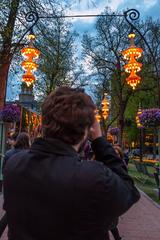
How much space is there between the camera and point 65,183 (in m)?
1.35

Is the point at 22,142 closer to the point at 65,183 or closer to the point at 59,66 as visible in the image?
the point at 65,183

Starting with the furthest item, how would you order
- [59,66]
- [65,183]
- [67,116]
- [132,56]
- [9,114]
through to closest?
1. [59,66]
2. [9,114]
3. [132,56]
4. [67,116]
5. [65,183]

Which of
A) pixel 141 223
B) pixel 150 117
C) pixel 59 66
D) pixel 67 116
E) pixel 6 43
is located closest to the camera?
pixel 67 116

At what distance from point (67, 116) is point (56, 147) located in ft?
0.51

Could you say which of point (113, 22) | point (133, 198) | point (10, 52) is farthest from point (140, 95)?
point (133, 198)

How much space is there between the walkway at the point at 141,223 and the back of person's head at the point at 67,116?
4.63 meters

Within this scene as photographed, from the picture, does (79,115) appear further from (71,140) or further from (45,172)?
(45,172)

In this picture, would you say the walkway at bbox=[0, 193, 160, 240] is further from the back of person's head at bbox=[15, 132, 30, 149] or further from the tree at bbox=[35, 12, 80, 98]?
the tree at bbox=[35, 12, 80, 98]

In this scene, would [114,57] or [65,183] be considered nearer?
[65,183]

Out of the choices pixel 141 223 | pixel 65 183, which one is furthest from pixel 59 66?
pixel 65 183

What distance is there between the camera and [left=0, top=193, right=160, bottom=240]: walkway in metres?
6.04

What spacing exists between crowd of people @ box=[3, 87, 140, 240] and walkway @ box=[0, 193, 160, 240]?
453cm

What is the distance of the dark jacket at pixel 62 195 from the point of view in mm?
1342

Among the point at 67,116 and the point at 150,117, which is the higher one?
the point at 150,117
